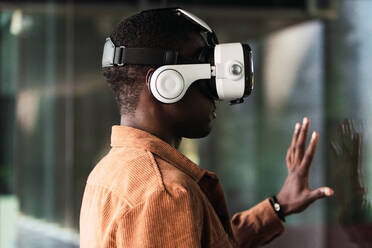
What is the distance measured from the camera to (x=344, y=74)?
2.32 m

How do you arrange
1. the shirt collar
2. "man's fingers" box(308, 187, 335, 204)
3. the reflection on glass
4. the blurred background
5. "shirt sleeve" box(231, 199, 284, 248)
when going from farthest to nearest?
1. the blurred background
2. the reflection on glass
3. "shirt sleeve" box(231, 199, 284, 248)
4. "man's fingers" box(308, 187, 335, 204)
5. the shirt collar

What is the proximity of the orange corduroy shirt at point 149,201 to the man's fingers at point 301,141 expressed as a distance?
0.37 meters

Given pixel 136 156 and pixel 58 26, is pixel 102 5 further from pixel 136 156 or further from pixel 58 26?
pixel 136 156

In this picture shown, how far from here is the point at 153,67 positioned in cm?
140

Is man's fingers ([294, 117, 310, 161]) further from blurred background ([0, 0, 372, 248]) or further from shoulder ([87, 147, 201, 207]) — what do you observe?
shoulder ([87, 147, 201, 207])

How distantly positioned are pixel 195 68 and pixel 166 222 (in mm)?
432

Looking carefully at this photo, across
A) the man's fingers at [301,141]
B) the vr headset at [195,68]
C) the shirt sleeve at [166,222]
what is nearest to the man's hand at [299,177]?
the man's fingers at [301,141]

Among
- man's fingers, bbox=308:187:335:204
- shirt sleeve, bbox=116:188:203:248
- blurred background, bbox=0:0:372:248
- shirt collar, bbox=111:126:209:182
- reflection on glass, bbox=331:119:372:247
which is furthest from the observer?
blurred background, bbox=0:0:372:248

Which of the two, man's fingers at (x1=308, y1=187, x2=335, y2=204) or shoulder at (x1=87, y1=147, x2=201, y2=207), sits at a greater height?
shoulder at (x1=87, y1=147, x2=201, y2=207)

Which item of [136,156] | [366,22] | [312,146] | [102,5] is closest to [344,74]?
[366,22]

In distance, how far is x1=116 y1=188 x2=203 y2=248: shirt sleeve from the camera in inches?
46.1

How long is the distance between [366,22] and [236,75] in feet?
2.84

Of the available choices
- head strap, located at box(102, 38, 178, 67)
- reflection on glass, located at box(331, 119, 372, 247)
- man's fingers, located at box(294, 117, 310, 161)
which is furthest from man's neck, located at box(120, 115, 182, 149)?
reflection on glass, located at box(331, 119, 372, 247)

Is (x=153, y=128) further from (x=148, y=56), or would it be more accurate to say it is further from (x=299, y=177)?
(x=299, y=177)
